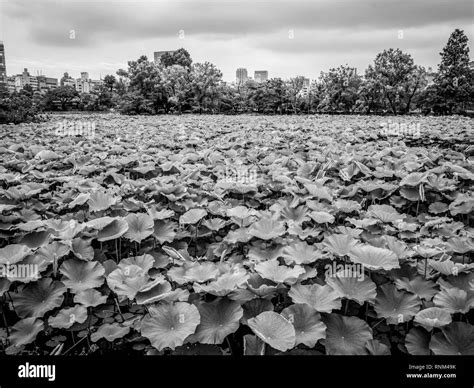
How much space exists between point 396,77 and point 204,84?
14.9m

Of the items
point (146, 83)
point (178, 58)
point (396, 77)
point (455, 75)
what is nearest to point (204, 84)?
point (146, 83)

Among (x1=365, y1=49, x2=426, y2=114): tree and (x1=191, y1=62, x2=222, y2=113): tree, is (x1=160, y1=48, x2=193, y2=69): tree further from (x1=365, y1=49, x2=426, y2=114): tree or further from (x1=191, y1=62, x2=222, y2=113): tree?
(x1=365, y1=49, x2=426, y2=114): tree

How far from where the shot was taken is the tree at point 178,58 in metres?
45.1

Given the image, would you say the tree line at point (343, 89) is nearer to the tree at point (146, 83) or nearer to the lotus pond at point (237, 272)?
the tree at point (146, 83)

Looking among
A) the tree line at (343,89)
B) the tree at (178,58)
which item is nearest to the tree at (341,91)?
the tree line at (343,89)

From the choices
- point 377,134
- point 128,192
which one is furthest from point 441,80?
point 128,192

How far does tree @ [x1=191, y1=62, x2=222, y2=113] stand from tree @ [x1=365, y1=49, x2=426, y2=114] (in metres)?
12.3

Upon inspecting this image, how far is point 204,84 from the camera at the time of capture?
2956 centimetres

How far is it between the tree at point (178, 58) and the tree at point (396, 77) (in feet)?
77.8

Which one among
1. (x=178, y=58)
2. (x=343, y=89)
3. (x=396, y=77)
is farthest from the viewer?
(x=178, y=58)

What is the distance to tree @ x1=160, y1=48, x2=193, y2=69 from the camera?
45.1m

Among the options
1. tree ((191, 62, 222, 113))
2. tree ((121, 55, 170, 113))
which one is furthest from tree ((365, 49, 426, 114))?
tree ((121, 55, 170, 113))

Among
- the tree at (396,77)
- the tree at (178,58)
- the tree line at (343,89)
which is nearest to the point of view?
the tree line at (343,89)

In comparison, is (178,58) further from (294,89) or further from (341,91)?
(341,91)
